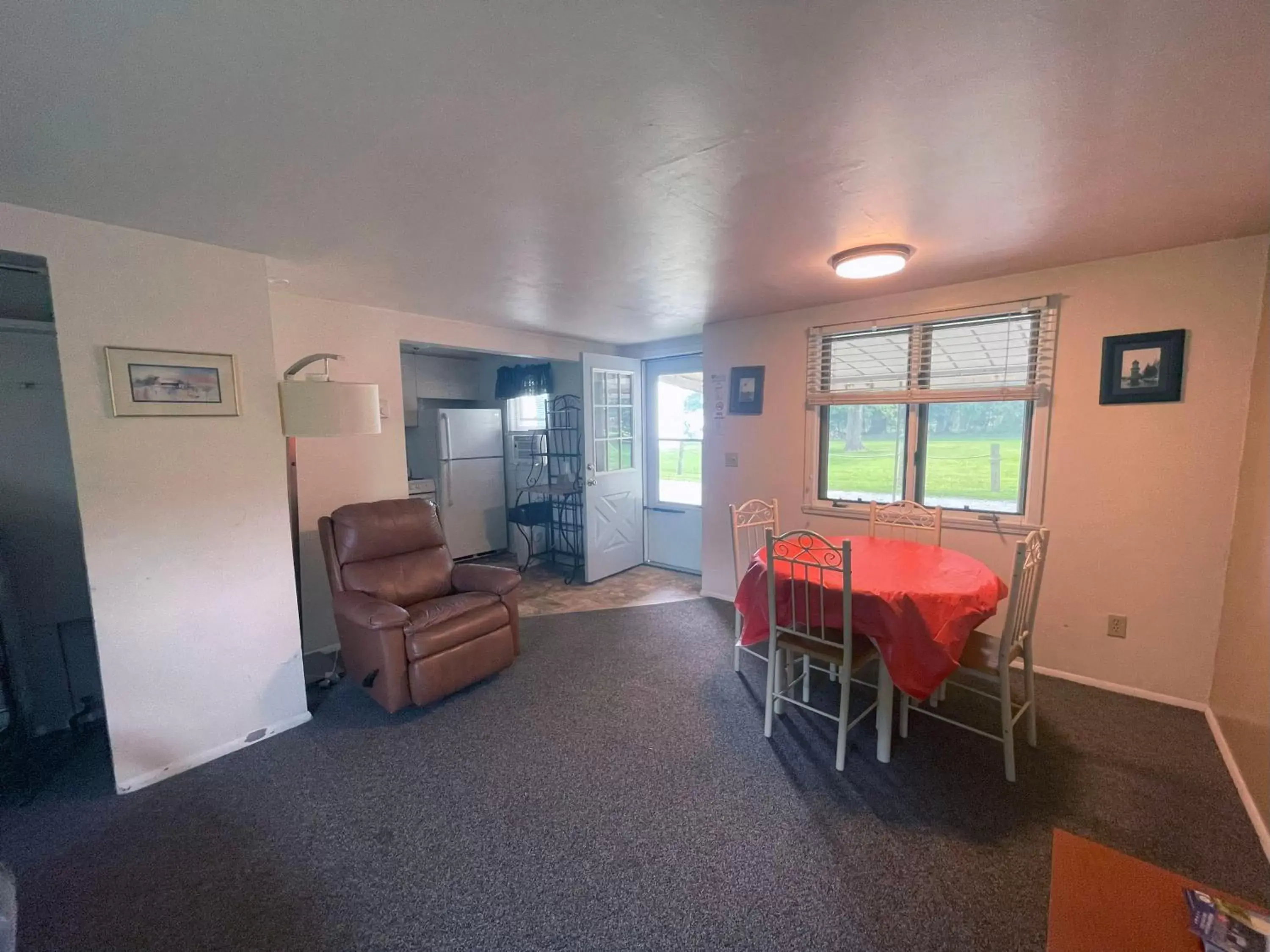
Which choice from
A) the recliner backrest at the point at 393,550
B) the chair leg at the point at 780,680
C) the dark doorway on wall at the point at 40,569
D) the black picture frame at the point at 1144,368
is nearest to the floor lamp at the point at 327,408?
the recliner backrest at the point at 393,550

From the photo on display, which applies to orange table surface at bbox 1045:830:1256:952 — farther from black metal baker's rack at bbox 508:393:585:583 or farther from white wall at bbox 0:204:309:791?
black metal baker's rack at bbox 508:393:585:583

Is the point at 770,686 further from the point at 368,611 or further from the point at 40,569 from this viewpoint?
the point at 40,569

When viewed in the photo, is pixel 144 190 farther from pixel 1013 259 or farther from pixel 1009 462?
pixel 1009 462

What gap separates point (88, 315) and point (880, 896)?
3467 mm

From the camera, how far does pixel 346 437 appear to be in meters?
3.25

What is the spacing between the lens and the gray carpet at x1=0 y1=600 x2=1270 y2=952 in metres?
1.47

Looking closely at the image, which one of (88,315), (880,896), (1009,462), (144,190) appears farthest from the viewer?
(1009,462)

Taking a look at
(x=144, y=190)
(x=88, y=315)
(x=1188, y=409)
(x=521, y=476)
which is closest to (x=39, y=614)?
(x=88, y=315)

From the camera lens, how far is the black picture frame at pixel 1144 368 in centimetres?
238

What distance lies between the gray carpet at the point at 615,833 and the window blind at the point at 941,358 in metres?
1.74

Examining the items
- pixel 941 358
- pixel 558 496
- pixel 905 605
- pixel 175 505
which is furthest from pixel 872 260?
pixel 558 496

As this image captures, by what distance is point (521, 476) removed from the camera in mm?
5633

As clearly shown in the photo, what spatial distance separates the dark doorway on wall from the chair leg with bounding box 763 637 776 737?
9.98ft

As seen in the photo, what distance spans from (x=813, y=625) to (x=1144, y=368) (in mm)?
2124
